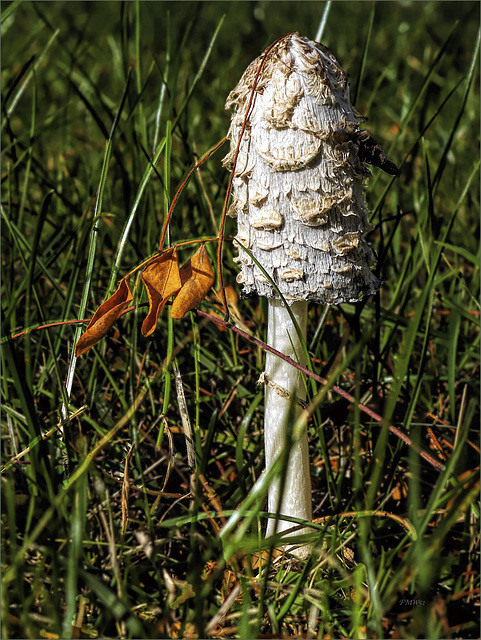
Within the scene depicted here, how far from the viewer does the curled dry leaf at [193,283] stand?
→ 1.51 m

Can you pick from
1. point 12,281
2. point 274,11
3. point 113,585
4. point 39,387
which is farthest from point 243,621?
point 274,11

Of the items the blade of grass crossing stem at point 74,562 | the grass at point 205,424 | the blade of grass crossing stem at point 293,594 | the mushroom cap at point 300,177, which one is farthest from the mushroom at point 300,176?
the blade of grass crossing stem at point 74,562

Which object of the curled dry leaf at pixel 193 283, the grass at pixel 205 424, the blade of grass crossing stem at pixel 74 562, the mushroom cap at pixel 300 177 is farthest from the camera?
the curled dry leaf at pixel 193 283

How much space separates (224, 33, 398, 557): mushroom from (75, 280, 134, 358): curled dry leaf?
30 centimetres

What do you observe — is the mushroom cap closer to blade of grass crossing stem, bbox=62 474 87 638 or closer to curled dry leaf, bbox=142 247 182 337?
curled dry leaf, bbox=142 247 182 337

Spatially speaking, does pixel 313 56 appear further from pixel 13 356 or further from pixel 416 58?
pixel 416 58

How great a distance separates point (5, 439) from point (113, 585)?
78cm

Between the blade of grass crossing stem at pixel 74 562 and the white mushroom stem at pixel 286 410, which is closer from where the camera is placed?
the blade of grass crossing stem at pixel 74 562

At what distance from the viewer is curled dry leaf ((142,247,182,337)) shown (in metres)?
1.46

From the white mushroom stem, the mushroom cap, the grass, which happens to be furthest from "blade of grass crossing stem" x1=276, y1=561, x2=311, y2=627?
the mushroom cap

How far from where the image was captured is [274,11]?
19.1 feet

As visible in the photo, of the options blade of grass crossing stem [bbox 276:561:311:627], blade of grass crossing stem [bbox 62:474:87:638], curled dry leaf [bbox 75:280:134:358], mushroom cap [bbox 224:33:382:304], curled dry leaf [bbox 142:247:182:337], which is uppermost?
mushroom cap [bbox 224:33:382:304]

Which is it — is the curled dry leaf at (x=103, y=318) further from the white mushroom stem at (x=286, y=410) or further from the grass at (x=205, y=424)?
the white mushroom stem at (x=286, y=410)

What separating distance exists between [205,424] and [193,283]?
69 cm
